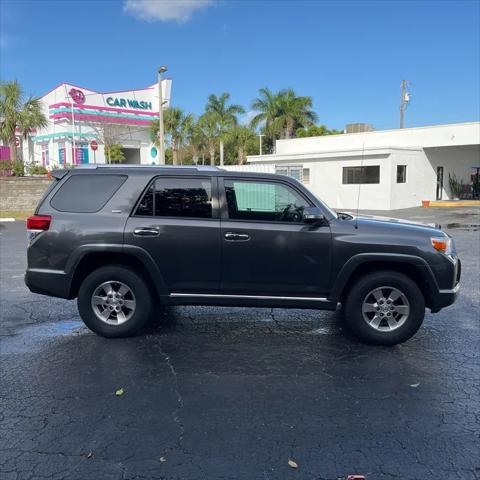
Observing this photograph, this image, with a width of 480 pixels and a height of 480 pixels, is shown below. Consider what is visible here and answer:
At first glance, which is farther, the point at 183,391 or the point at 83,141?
the point at 83,141

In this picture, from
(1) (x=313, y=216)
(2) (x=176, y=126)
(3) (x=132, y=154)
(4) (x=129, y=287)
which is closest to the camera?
(1) (x=313, y=216)

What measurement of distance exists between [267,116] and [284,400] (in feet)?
155

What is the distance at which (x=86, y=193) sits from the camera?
5.25m

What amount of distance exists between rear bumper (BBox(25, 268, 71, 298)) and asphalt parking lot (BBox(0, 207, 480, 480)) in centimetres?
58

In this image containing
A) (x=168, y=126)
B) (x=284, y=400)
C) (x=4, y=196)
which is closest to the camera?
(x=284, y=400)

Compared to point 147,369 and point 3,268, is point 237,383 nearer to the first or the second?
point 147,369

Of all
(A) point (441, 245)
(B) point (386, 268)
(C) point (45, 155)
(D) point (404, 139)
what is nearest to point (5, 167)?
(C) point (45, 155)

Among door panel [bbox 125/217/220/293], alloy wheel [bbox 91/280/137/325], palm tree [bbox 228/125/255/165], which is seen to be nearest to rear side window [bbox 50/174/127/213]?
door panel [bbox 125/217/220/293]

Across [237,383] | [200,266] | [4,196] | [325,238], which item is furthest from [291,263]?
[4,196]

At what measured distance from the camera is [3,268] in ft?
31.6

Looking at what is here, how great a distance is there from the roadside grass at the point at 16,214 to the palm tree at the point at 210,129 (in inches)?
1040

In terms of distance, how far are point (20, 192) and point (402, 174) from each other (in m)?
21.2

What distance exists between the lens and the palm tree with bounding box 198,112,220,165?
49.6 meters

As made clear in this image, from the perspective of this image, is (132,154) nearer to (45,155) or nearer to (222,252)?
(45,155)
